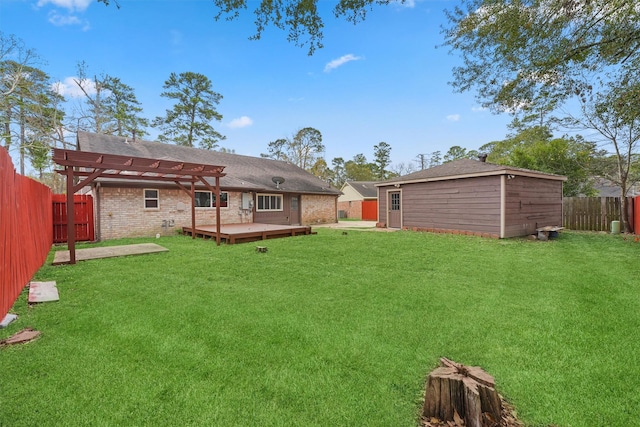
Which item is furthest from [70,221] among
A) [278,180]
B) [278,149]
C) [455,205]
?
[278,149]

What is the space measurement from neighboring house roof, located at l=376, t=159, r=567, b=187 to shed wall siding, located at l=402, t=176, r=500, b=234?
25 cm

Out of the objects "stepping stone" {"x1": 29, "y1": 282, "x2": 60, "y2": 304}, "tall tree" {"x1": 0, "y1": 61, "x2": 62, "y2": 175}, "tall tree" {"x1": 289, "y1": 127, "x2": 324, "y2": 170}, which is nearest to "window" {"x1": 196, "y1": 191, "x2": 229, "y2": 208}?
"stepping stone" {"x1": 29, "y1": 282, "x2": 60, "y2": 304}

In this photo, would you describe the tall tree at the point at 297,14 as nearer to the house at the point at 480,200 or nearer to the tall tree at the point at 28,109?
the house at the point at 480,200

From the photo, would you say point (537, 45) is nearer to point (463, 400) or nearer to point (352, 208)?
point (463, 400)

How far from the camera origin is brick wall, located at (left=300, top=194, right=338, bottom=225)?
17.9m

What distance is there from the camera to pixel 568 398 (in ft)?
6.46

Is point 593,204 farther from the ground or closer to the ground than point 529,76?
closer to the ground

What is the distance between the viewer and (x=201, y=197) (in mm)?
12781

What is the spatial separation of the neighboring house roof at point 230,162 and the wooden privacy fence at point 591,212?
12024 mm

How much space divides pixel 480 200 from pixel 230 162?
13386mm

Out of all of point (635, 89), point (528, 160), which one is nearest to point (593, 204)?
point (528, 160)

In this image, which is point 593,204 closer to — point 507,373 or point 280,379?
point 507,373

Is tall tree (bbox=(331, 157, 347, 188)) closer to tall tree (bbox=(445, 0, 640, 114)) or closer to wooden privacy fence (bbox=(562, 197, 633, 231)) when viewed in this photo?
wooden privacy fence (bbox=(562, 197, 633, 231))

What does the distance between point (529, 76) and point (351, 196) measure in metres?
23.5
